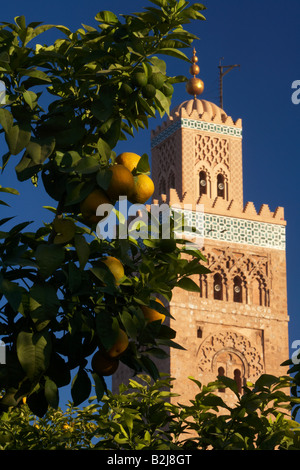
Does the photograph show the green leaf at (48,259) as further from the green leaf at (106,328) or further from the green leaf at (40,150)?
the green leaf at (40,150)

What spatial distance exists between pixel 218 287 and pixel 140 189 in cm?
2511

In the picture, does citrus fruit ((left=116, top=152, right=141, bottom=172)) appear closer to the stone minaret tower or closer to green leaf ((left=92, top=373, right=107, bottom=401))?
green leaf ((left=92, top=373, right=107, bottom=401))

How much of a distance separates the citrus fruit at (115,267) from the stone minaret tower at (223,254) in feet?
77.8

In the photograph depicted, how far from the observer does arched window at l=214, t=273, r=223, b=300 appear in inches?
1139

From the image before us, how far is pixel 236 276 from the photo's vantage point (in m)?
29.4

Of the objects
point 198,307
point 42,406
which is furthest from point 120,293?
point 198,307

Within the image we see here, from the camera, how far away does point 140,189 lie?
402cm

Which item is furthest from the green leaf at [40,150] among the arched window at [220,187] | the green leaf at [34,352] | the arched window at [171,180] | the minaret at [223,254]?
the arched window at [220,187]

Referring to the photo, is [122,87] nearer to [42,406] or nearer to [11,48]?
[11,48]

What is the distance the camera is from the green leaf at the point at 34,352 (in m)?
3.70

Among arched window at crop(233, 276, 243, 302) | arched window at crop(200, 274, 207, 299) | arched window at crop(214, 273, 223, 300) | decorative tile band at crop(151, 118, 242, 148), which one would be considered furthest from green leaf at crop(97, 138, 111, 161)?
decorative tile band at crop(151, 118, 242, 148)

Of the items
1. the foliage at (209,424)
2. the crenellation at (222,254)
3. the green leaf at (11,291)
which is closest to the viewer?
the green leaf at (11,291)

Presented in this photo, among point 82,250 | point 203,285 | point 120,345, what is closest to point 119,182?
point 82,250

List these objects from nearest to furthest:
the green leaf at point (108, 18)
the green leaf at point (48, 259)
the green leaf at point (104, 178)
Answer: the green leaf at point (48, 259)
the green leaf at point (104, 178)
the green leaf at point (108, 18)
